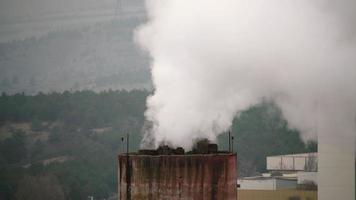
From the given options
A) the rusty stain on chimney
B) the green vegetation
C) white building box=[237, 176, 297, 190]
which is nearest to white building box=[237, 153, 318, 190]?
white building box=[237, 176, 297, 190]

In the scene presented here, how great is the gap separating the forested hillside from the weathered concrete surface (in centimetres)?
4758

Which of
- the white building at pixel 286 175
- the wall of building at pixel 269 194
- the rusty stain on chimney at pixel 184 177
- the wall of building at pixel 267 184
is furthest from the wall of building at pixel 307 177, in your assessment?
the rusty stain on chimney at pixel 184 177

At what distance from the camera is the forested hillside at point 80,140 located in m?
83.6

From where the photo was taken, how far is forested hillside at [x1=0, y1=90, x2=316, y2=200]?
83562 millimetres

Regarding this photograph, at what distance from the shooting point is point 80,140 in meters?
105

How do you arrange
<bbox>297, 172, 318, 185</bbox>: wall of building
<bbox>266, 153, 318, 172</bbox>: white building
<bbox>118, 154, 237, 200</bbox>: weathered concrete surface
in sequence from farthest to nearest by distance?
<bbox>266, 153, 318, 172</bbox>: white building
<bbox>297, 172, 318, 185</bbox>: wall of building
<bbox>118, 154, 237, 200</bbox>: weathered concrete surface

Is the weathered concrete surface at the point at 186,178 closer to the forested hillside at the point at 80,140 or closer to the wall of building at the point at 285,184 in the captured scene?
the wall of building at the point at 285,184

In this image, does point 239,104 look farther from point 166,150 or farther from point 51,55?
point 51,55

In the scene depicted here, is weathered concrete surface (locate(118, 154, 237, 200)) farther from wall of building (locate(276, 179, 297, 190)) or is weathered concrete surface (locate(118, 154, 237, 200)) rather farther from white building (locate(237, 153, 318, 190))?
wall of building (locate(276, 179, 297, 190))

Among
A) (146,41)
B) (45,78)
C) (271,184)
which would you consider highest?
(45,78)

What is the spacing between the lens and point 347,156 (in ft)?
120

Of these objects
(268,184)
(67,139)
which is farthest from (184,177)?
(67,139)

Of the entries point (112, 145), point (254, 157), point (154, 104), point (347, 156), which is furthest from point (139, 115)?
point (154, 104)

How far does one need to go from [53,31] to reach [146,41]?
121846mm
